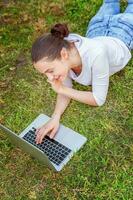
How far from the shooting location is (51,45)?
2963 millimetres

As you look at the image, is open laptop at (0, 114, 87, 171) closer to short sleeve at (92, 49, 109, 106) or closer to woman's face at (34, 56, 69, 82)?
short sleeve at (92, 49, 109, 106)

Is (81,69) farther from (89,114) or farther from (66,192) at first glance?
(66,192)

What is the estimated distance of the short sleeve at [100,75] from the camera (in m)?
3.21

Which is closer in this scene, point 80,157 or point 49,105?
point 80,157

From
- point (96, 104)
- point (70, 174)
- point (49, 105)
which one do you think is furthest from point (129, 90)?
point (70, 174)

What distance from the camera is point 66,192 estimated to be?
10.6 feet

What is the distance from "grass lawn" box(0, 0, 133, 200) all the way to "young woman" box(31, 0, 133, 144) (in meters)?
0.17

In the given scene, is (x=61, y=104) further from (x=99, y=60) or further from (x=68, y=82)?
(x=99, y=60)

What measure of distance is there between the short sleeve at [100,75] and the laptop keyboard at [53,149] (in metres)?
0.46

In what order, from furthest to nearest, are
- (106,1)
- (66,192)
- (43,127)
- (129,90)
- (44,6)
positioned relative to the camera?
(44,6) → (106,1) → (129,90) → (43,127) → (66,192)

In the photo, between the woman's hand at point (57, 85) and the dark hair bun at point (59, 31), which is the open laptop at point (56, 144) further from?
the dark hair bun at point (59, 31)

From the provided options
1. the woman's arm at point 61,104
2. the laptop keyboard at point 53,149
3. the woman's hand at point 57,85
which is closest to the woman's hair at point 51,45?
the woman's hand at point 57,85

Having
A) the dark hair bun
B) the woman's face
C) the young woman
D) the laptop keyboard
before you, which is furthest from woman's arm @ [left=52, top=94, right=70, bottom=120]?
the dark hair bun

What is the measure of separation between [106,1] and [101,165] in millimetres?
1538
